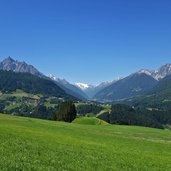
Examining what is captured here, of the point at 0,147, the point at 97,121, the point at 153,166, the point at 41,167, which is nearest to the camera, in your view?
the point at 41,167

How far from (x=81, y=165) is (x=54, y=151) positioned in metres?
6.60

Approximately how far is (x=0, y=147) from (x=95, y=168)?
8.36 meters

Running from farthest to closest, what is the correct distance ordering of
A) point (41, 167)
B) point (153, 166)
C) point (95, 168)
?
point (153, 166) → point (95, 168) → point (41, 167)

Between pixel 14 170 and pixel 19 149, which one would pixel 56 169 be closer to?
pixel 14 170

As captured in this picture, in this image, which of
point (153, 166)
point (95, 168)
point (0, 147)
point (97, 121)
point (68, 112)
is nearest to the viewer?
point (95, 168)

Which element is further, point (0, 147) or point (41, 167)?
point (0, 147)

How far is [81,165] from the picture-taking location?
98.2ft

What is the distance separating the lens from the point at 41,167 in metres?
26.4

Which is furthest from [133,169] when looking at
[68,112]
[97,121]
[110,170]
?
[68,112]

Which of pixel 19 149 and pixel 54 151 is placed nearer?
pixel 19 149

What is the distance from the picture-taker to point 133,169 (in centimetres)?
3266

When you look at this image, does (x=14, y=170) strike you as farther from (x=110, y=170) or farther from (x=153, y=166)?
(x=153, y=166)

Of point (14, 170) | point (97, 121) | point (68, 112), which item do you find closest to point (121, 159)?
point (14, 170)

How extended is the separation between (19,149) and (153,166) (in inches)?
482
